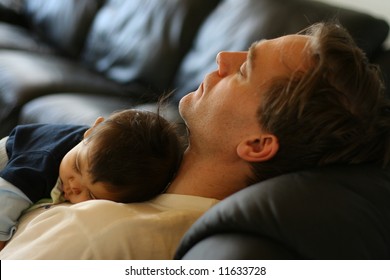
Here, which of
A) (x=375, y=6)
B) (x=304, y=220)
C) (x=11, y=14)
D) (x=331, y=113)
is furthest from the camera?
(x=11, y=14)

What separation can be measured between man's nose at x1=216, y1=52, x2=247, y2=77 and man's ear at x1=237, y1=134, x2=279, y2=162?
0.20 metres

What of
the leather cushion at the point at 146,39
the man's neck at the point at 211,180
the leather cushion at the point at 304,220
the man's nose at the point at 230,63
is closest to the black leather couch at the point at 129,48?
the leather cushion at the point at 146,39

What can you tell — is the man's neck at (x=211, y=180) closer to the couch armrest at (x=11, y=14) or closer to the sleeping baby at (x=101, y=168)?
the sleeping baby at (x=101, y=168)

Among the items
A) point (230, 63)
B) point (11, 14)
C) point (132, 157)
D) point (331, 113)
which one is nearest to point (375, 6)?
point (230, 63)

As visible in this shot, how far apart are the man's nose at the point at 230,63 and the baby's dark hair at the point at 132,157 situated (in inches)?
7.9

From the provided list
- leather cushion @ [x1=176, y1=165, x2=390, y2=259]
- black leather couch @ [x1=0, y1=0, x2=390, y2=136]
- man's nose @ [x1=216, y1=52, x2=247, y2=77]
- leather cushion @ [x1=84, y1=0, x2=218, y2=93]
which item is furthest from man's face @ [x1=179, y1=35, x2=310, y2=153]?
leather cushion @ [x1=84, y1=0, x2=218, y2=93]

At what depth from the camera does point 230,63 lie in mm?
1246

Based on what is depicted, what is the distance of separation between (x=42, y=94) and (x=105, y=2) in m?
0.86

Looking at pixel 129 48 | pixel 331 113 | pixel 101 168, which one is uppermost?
pixel 331 113

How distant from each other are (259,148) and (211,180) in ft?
0.46

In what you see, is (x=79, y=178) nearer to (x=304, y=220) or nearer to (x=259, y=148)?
(x=259, y=148)

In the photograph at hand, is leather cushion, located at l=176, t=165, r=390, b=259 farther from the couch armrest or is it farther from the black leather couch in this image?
the couch armrest

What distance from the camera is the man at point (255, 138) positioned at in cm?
101

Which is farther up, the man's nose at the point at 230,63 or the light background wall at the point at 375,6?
the man's nose at the point at 230,63
